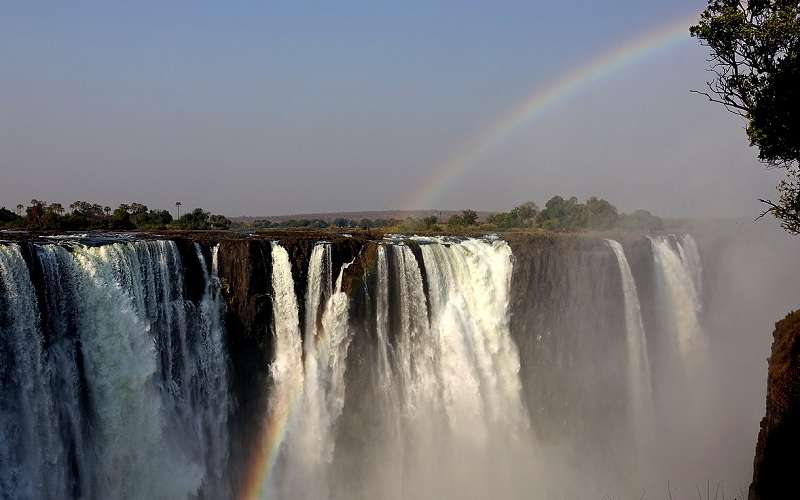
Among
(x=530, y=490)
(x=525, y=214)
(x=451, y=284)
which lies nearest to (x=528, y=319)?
(x=451, y=284)

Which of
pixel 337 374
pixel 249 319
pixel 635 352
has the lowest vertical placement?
pixel 635 352

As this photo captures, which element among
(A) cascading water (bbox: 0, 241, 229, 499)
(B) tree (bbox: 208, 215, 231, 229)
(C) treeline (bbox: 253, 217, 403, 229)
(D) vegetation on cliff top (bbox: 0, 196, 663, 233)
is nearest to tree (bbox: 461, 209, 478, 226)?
(D) vegetation on cliff top (bbox: 0, 196, 663, 233)

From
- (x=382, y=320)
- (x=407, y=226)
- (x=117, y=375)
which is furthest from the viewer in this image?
(x=407, y=226)

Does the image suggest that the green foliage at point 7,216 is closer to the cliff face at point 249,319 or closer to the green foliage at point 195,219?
the green foliage at point 195,219

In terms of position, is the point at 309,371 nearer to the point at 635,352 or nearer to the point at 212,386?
the point at 212,386

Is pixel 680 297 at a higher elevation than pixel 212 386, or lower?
higher

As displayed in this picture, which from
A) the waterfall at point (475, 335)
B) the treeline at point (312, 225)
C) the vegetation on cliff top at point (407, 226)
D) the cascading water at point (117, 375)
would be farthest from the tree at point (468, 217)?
the cascading water at point (117, 375)

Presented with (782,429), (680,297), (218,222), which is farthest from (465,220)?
(782,429)
